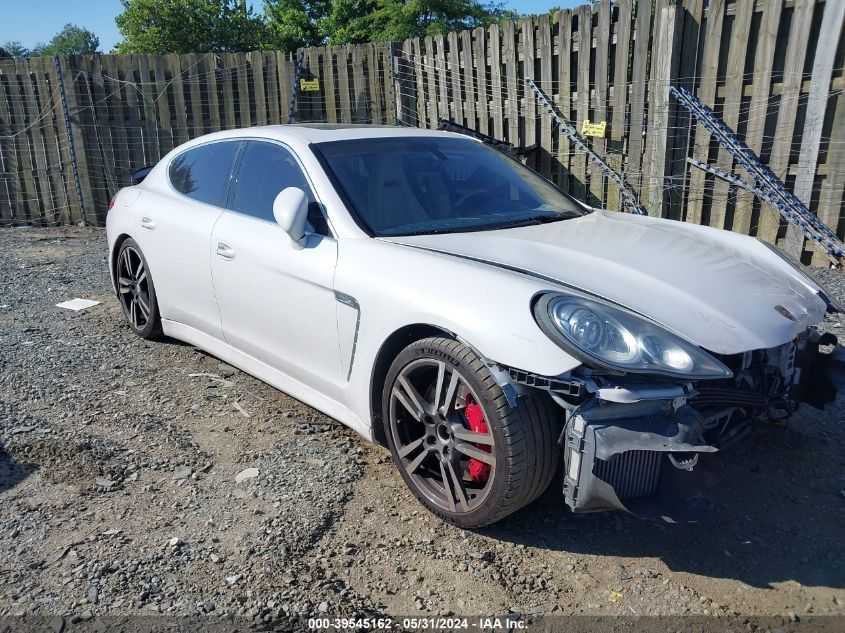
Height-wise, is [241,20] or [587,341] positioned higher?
[241,20]

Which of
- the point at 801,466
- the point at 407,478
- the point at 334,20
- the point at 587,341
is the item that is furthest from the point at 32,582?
the point at 334,20

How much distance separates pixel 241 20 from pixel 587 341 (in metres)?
42.9

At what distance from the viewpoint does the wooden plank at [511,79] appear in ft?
27.1

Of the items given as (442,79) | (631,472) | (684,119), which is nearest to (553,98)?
(684,119)

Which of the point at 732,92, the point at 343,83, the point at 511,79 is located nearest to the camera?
the point at 732,92

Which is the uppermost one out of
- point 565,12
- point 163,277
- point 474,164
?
point 565,12

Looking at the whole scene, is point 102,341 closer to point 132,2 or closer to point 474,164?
point 474,164

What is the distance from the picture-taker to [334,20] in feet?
115

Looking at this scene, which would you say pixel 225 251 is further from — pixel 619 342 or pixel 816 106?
pixel 816 106

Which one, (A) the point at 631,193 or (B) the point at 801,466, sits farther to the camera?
(A) the point at 631,193

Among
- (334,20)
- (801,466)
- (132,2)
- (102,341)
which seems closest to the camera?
(801,466)

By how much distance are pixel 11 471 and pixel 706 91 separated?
6601mm

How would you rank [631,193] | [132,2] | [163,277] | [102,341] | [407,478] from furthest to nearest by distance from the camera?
[132,2]
[631,193]
[102,341]
[163,277]
[407,478]

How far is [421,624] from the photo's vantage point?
240cm
